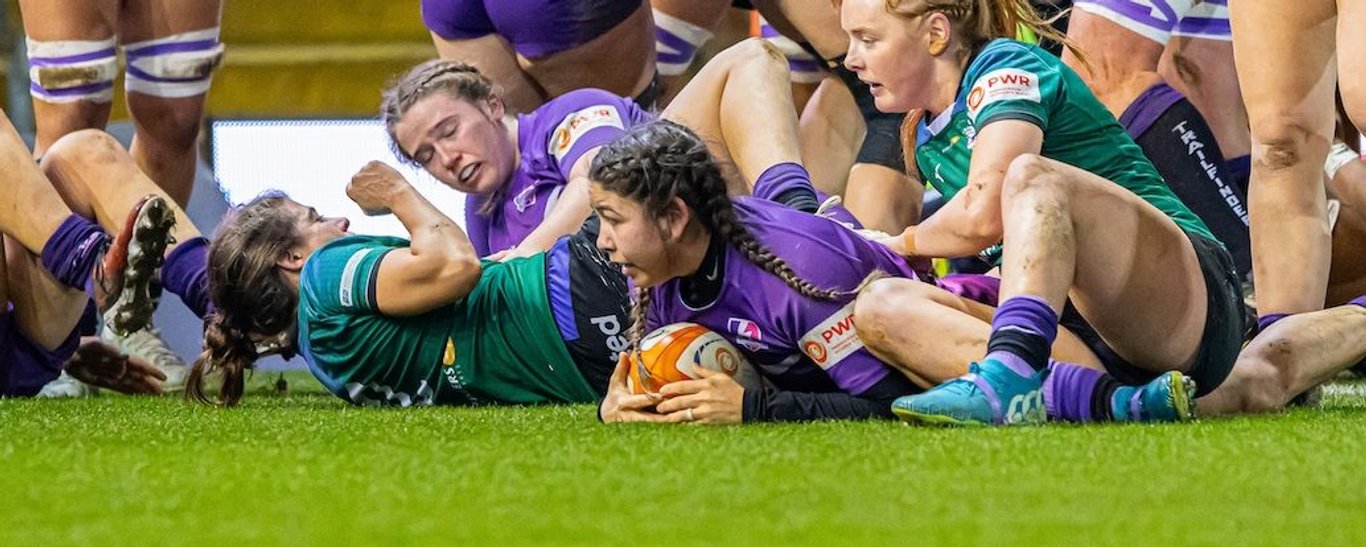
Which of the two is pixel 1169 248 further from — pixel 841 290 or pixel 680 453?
pixel 680 453

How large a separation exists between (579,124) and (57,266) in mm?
1491

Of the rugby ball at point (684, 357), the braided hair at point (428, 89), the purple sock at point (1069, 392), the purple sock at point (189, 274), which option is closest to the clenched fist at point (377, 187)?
the braided hair at point (428, 89)

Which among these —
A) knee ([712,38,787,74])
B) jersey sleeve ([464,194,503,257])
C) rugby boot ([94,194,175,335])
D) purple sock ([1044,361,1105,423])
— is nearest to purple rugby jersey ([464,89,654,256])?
jersey sleeve ([464,194,503,257])

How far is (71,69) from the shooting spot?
535cm

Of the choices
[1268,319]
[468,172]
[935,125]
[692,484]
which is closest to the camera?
[692,484]

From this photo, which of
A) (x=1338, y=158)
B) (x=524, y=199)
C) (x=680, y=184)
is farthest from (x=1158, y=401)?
(x=1338, y=158)

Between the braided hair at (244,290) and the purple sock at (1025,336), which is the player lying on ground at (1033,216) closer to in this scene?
the purple sock at (1025,336)

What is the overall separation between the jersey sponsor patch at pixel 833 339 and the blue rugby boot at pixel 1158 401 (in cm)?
47

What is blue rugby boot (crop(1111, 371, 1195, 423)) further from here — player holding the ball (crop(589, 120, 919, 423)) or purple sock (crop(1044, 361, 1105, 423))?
player holding the ball (crop(589, 120, 919, 423))

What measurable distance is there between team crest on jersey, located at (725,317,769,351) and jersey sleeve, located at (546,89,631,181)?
1346 mm

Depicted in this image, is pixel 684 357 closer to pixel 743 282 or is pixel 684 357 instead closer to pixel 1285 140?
pixel 743 282

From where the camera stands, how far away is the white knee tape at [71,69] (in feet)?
17.5

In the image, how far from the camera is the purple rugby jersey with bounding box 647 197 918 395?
3152mm

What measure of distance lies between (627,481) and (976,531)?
59 centimetres
